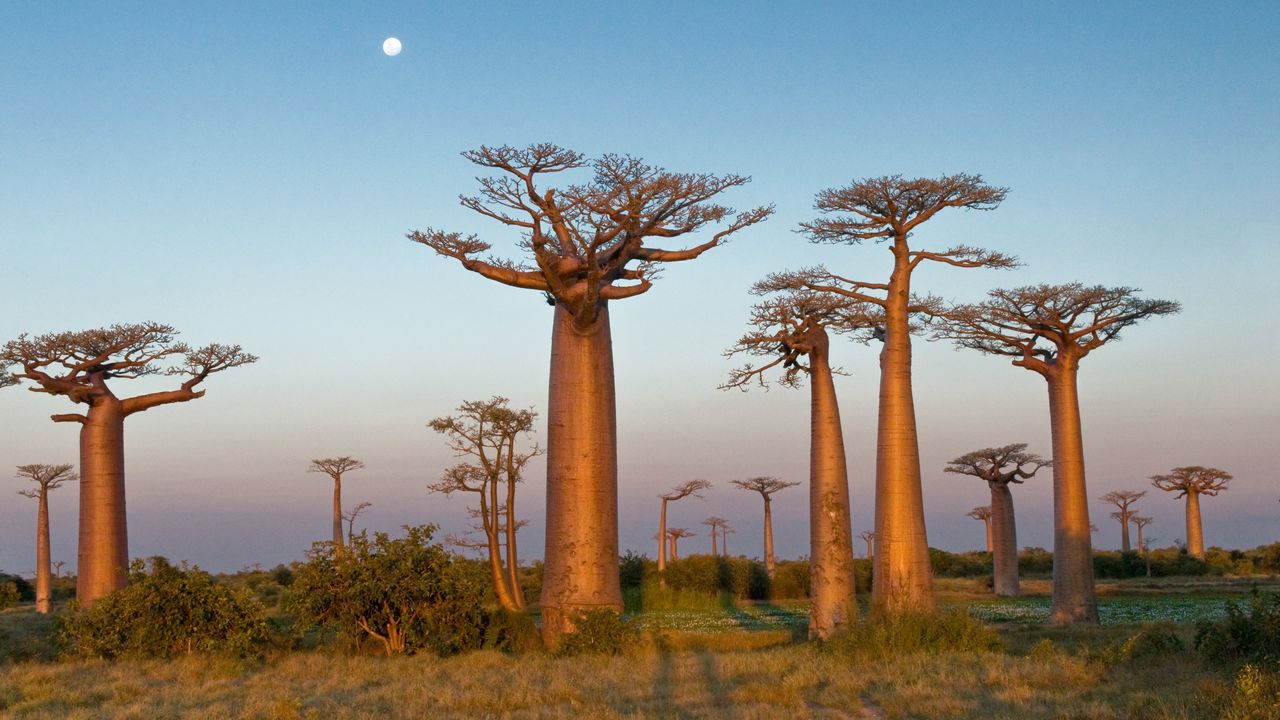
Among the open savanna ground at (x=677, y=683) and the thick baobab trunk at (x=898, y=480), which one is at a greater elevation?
the thick baobab trunk at (x=898, y=480)

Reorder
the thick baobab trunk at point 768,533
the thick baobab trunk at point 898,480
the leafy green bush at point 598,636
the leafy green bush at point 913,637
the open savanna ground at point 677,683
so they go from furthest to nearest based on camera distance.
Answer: the thick baobab trunk at point 768,533 → the thick baobab trunk at point 898,480 → the leafy green bush at point 598,636 → the leafy green bush at point 913,637 → the open savanna ground at point 677,683

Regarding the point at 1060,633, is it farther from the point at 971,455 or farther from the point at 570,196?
the point at 971,455

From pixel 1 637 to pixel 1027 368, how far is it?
16.2 m

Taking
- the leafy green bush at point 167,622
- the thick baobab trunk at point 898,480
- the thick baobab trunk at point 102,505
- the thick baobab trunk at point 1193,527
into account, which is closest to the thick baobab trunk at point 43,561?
the thick baobab trunk at point 102,505

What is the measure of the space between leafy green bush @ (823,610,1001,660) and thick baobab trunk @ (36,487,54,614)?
68.7 feet

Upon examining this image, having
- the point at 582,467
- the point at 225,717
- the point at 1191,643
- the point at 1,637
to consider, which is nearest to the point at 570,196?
the point at 582,467

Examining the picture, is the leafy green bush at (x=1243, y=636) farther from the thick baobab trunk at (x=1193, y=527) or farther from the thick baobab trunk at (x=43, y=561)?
the thick baobab trunk at (x=1193, y=527)

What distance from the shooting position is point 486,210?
13219 mm

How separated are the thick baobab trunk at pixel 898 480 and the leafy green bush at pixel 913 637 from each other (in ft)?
7.10

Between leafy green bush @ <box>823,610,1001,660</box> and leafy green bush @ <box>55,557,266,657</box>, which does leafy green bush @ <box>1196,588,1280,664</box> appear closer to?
leafy green bush @ <box>823,610,1001,660</box>

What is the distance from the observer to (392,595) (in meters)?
12.8

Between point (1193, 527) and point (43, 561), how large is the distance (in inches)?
1609

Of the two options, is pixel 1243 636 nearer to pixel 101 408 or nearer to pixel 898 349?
pixel 898 349

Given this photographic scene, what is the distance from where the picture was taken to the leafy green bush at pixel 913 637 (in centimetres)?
1162
